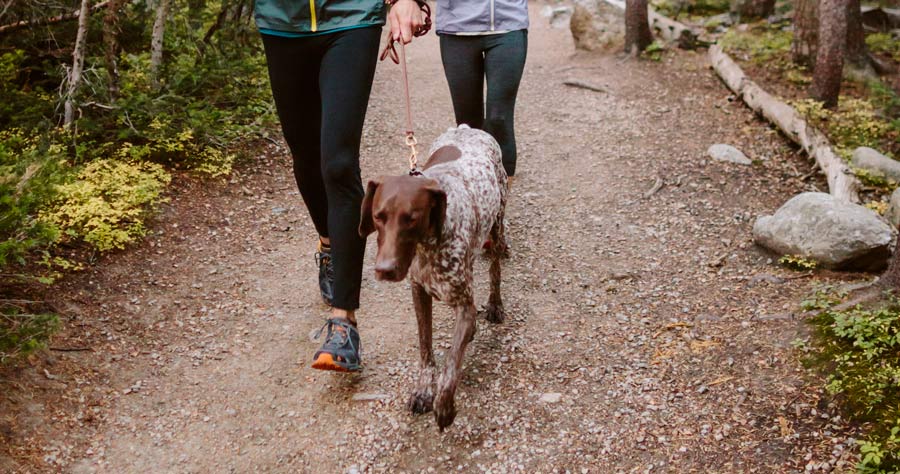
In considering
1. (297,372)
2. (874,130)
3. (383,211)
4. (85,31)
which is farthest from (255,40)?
(874,130)

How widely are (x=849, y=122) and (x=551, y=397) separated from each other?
252 inches

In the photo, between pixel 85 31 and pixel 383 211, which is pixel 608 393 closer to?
pixel 383 211

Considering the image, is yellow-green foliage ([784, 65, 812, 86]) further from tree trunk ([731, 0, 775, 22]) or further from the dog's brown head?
the dog's brown head

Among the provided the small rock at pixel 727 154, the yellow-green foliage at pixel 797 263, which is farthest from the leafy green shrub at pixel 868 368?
the small rock at pixel 727 154

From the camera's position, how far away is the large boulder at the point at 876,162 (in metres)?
6.68

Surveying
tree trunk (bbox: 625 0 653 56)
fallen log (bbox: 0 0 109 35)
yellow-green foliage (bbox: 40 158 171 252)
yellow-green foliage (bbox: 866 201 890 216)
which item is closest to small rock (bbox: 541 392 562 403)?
yellow-green foliage (bbox: 40 158 171 252)

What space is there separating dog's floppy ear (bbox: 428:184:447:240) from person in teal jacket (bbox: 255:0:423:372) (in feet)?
2.50

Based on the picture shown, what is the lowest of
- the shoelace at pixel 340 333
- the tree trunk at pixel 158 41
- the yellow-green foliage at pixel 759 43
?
the yellow-green foliage at pixel 759 43

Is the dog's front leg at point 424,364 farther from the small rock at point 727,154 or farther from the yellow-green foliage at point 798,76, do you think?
the yellow-green foliage at point 798,76

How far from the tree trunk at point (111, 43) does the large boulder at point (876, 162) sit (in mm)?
7321

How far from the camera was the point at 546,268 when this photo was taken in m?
5.66

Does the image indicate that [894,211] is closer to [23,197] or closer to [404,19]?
[404,19]

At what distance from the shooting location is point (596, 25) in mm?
12602

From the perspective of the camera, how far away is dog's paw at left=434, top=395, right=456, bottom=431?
358 cm
